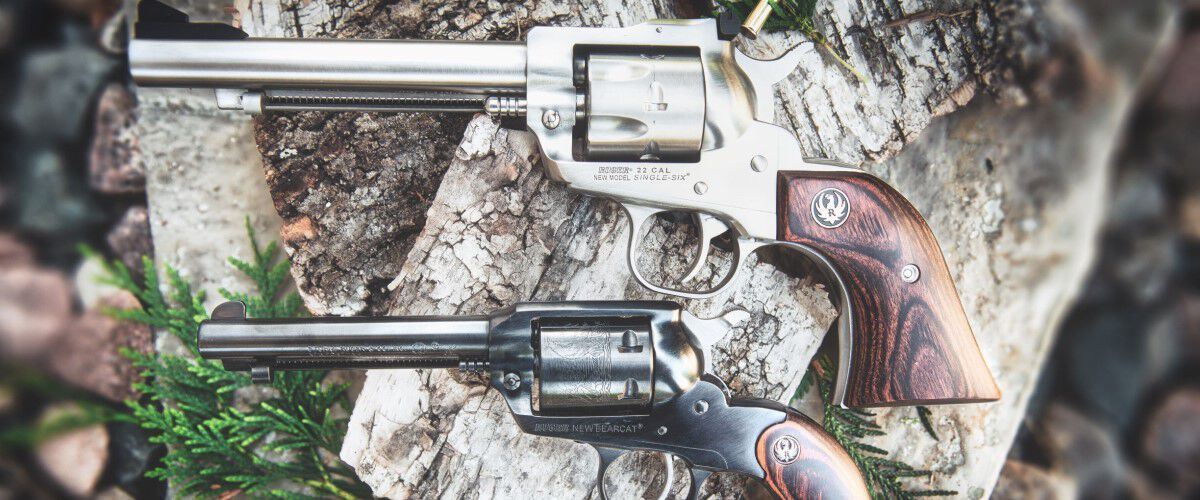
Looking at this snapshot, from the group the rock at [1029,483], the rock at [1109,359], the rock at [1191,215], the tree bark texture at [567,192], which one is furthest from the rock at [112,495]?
the rock at [1191,215]

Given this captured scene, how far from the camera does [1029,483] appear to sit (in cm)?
131

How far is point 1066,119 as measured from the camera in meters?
1.24

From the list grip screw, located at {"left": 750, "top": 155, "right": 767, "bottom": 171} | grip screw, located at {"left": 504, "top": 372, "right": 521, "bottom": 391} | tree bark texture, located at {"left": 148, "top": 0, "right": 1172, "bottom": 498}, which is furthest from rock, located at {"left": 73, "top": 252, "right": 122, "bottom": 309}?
grip screw, located at {"left": 750, "top": 155, "right": 767, "bottom": 171}

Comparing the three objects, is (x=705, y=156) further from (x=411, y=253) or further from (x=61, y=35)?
(x=61, y=35)

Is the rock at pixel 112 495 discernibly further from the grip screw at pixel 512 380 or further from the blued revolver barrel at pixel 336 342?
the grip screw at pixel 512 380

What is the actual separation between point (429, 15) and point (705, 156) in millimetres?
606

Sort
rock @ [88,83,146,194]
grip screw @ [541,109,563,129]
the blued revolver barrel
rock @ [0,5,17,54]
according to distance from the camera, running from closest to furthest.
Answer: the blued revolver barrel → grip screw @ [541,109,563,129] → rock @ [0,5,17,54] → rock @ [88,83,146,194]

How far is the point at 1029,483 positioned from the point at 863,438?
35 centimetres

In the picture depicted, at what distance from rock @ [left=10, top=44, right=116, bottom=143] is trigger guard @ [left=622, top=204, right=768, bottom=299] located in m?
1.20

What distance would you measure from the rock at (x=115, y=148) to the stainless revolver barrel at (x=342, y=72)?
0.47 metres

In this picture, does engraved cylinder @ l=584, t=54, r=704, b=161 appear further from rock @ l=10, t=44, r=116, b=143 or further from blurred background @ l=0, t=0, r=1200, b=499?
rock @ l=10, t=44, r=116, b=143

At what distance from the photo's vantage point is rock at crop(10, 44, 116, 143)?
1312mm

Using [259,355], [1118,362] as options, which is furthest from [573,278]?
[1118,362]

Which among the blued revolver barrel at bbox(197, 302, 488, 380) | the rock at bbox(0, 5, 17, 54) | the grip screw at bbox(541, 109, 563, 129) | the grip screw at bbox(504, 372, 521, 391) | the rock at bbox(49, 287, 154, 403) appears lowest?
the rock at bbox(49, 287, 154, 403)
